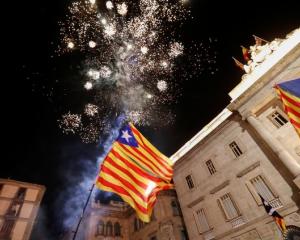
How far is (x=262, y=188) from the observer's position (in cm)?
1722

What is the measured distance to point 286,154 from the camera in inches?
626

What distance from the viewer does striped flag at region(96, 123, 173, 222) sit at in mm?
8695

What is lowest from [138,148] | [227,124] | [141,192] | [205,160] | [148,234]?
[141,192]

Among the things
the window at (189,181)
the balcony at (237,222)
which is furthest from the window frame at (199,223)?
the window at (189,181)

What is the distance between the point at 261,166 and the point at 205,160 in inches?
236

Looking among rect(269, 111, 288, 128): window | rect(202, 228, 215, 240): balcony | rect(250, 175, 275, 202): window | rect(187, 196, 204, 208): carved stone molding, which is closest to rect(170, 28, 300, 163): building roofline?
rect(269, 111, 288, 128): window

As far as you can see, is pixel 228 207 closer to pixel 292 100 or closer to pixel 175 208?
pixel 292 100

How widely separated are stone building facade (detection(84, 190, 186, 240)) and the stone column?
54.4ft

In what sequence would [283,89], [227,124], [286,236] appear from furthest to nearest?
1. [227,124]
2. [286,236]
3. [283,89]

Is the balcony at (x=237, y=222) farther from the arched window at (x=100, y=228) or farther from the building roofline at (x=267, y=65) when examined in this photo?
the arched window at (x=100, y=228)

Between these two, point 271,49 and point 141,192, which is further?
point 271,49

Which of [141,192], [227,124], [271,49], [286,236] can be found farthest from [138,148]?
[271,49]

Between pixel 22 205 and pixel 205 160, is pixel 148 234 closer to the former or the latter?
pixel 205 160

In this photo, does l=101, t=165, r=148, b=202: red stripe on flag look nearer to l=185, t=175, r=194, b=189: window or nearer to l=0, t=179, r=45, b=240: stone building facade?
l=0, t=179, r=45, b=240: stone building facade
